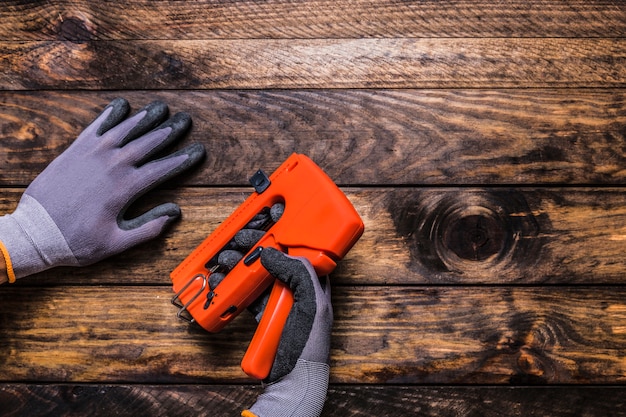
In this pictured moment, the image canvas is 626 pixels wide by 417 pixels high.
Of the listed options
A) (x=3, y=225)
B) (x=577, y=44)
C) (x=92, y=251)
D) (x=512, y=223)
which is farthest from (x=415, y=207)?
(x=3, y=225)

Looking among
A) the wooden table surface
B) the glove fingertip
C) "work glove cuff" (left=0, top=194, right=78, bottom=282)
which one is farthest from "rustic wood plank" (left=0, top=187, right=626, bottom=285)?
the glove fingertip

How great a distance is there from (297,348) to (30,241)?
507 mm

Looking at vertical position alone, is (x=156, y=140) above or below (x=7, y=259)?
above

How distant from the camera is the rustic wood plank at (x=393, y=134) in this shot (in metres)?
1.08

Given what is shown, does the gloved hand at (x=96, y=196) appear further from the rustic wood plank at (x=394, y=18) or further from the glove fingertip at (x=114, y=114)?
the rustic wood plank at (x=394, y=18)

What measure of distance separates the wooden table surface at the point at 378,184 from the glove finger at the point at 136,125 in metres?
0.04

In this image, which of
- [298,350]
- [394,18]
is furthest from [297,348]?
[394,18]

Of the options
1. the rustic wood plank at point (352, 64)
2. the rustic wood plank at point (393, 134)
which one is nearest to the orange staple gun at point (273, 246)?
the rustic wood plank at point (393, 134)

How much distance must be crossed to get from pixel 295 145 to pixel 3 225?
536 millimetres

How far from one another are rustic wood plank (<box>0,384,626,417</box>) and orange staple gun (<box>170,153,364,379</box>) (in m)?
0.15

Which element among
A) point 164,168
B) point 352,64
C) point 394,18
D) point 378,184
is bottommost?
point 164,168

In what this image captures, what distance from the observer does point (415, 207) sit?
1079mm

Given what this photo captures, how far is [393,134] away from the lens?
3.58 ft

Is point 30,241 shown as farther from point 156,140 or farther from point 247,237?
point 247,237
